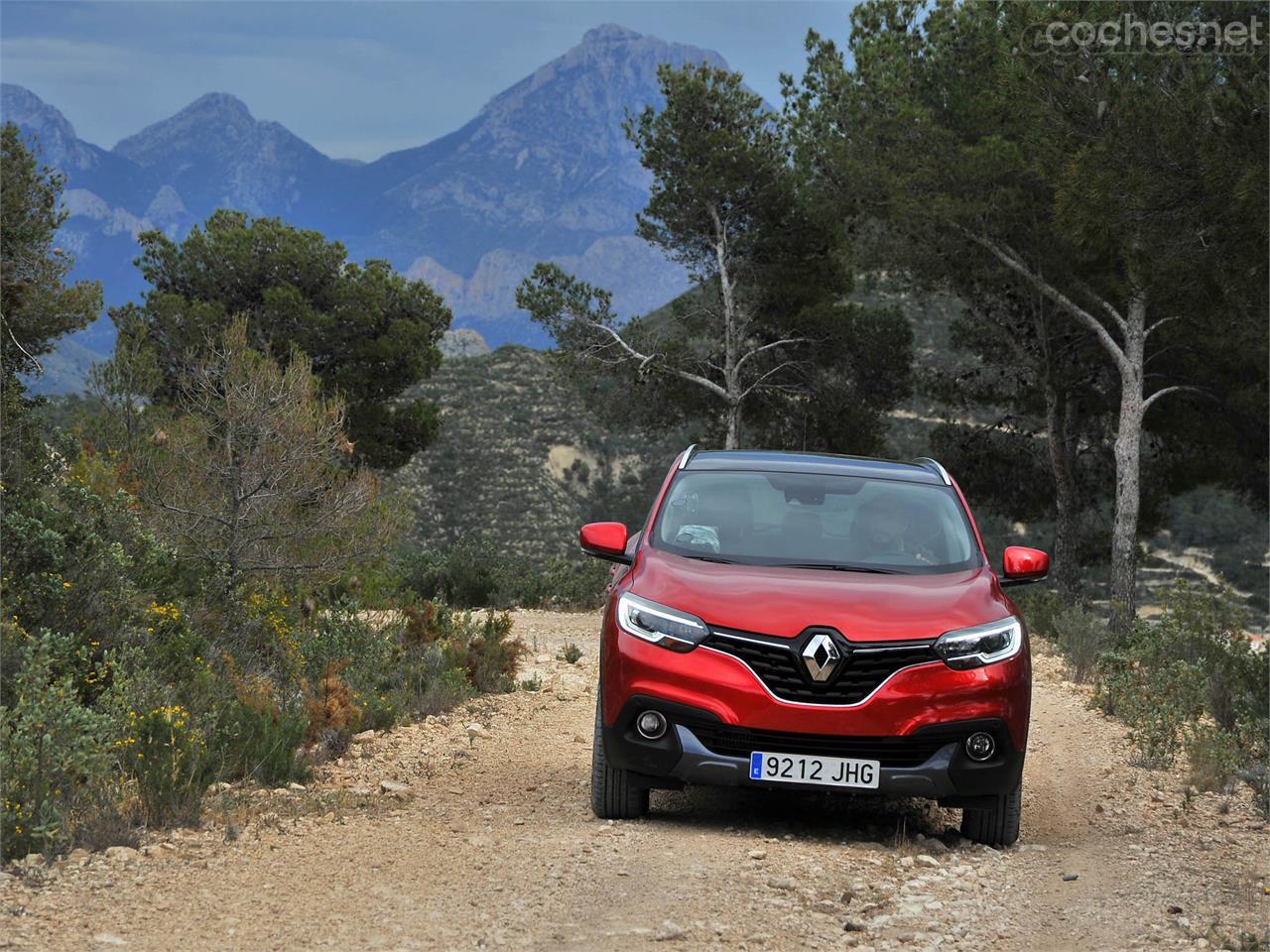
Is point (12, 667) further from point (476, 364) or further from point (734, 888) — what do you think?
point (476, 364)

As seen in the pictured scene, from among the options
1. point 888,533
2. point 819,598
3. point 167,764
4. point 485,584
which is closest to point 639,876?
point 819,598

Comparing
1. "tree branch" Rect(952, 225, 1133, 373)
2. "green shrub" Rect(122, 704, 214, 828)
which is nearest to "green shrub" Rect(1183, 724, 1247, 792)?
"green shrub" Rect(122, 704, 214, 828)

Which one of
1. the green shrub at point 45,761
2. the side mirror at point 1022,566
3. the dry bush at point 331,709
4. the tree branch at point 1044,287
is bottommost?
the dry bush at point 331,709

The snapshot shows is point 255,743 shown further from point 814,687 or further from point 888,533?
point 888,533

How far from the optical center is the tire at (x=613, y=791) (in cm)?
678

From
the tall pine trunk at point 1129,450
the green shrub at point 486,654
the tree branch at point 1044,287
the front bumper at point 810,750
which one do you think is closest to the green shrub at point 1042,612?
the tall pine trunk at point 1129,450

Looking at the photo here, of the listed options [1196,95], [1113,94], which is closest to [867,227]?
[1113,94]

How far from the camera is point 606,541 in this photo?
7.23 metres

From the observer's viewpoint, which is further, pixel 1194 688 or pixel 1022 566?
pixel 1194 688

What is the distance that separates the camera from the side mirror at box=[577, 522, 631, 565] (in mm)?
7222

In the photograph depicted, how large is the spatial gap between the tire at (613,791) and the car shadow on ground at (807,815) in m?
0.19

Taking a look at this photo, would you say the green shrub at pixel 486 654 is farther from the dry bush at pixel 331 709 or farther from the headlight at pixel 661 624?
the headlight at pixel 661 624

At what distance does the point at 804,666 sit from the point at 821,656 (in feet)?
0.28

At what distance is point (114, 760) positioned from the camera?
6344 mm
